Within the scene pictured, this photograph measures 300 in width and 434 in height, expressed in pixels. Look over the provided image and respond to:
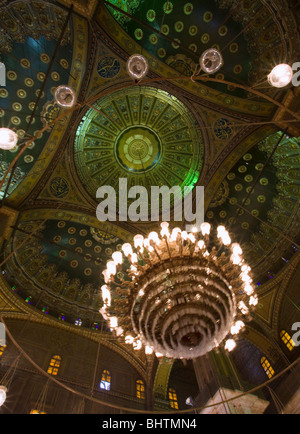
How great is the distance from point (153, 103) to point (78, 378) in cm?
910

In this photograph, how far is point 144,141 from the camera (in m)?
9.77

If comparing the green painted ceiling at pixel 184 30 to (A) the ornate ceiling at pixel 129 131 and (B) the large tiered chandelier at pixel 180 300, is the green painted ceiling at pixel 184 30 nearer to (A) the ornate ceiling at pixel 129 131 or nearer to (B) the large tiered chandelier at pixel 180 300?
(A) the ornate ceiling at pixel 129 131

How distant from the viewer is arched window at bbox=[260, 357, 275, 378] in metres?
8.90

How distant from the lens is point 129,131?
9680 millimetres

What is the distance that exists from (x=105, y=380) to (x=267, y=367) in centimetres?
540

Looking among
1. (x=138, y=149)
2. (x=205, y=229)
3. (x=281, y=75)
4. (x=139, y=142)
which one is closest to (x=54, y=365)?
(x=205, y=229)

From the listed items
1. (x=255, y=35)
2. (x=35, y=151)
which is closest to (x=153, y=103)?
(x=255, y=35)

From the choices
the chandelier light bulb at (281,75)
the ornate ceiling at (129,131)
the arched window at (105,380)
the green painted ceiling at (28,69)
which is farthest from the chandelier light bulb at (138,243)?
the arched window at (105,380)

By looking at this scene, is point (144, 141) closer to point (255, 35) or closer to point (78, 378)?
point (255, 35)

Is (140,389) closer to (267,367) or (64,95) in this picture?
(267,367)

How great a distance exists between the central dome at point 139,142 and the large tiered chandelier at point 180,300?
16.7ft

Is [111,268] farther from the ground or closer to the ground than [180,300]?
farther from the ground

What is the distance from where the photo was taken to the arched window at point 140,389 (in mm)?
8953
